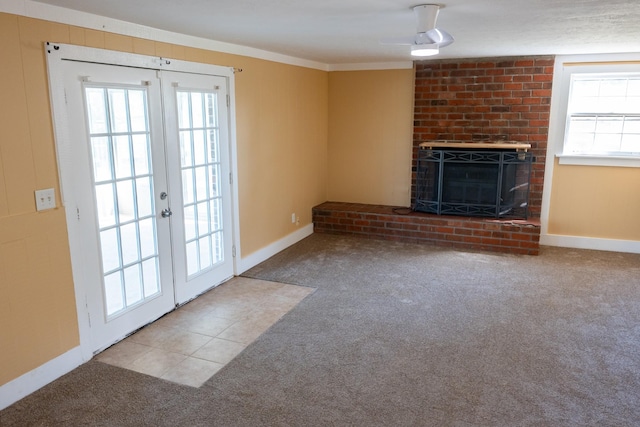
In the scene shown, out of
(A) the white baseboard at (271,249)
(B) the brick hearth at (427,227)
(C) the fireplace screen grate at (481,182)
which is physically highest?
(C) the fireplace screen grate at (481,182)

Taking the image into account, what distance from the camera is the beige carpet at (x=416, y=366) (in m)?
2.51

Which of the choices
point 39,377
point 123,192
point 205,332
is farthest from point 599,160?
point 39,377

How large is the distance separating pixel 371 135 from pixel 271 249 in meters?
2.30

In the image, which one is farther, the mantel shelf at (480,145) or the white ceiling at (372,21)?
the mantel shelf at (480,145)

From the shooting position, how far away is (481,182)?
5.57 m

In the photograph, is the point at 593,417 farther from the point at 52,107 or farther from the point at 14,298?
the point at 52,107

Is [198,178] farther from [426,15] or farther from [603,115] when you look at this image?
[603,115]

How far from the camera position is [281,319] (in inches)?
145

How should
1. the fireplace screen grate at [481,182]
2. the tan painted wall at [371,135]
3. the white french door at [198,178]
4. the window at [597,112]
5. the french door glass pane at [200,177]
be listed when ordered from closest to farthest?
the white french door at [198,178] → the french door glass pane at [200,177] → the window at [597,112] → the fireplace screen grate at [481,182] → the tan painted wall at [371,135]

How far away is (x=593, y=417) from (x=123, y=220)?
3.20 m

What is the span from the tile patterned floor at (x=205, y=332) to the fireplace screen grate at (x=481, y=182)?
246 centimetres

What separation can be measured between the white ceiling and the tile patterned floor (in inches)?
88.3

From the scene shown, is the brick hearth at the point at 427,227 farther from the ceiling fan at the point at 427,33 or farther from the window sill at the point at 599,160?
the ceiling fan at the point at 427,33

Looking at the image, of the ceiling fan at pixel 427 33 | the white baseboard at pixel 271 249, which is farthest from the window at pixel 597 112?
the white baseboard at pixel 271 249
